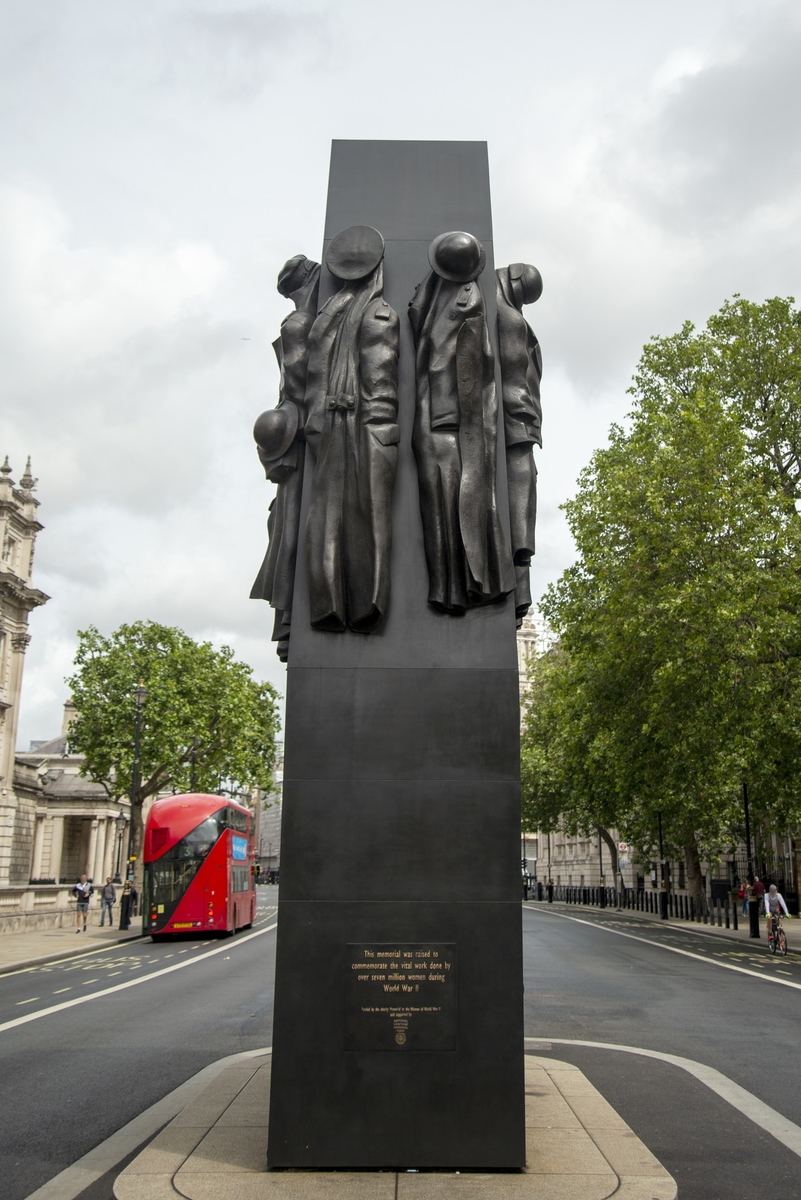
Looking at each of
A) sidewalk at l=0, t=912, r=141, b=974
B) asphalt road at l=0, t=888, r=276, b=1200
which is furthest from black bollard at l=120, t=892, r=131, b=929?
asphalt road at l=0, t=888, r=276, b=1200

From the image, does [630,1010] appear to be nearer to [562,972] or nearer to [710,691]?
[562,972]

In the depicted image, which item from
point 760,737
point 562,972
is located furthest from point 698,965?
point 760,737

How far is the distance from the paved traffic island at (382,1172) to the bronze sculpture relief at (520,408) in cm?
302

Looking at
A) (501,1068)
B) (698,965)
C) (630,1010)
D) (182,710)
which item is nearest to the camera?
(501,1068)

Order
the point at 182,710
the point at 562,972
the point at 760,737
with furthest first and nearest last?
the point at 182,710, the point at 760,737, the point at 562,972

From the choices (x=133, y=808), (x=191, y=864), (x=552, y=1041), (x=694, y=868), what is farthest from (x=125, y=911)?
(x=552, y=1041)

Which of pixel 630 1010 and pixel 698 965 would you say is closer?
pixel 630 1010

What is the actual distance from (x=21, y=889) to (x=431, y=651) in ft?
103

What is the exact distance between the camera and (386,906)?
569cm

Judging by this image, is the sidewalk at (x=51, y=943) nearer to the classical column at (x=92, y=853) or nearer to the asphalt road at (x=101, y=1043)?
the asphalt road at (x=101, y=1043)

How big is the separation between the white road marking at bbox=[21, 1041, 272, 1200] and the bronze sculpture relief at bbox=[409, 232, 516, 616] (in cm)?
370

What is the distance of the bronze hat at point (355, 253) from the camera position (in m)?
6.61

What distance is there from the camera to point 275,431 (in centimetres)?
648

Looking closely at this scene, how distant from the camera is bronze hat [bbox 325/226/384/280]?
6.61 meters
